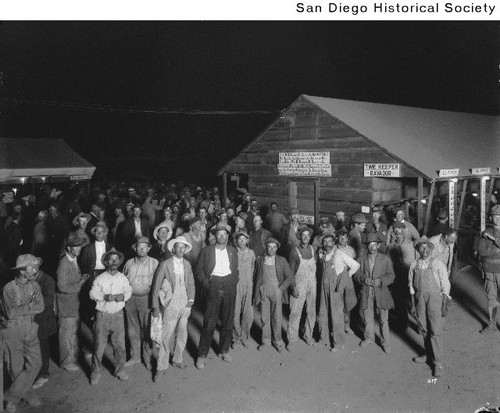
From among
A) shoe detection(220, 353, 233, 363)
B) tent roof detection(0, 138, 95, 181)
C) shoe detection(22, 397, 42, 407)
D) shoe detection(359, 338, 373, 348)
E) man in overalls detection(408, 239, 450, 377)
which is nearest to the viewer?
shoe detection(22, 397, 42, 407)

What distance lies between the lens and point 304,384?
6.50m

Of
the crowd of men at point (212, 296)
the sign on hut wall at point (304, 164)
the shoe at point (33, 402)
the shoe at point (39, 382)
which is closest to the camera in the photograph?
the shoe at point (33, 402)

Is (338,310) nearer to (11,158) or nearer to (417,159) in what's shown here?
(417,159)

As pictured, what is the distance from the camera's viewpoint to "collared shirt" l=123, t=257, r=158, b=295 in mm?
6734

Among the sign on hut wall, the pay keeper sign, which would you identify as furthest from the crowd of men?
the sign on hut wall

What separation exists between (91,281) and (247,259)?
2.75 meters

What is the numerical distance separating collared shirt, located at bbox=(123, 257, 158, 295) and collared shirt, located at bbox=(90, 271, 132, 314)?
0.66ft

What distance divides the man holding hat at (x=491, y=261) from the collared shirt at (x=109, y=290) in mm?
6625

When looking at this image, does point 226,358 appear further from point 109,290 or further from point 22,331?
point 22,331

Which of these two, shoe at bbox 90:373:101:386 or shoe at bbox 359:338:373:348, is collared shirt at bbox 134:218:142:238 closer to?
shoe at bbox 90:373:101:386

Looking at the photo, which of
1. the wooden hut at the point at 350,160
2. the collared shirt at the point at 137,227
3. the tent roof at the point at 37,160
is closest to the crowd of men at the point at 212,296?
the collared shirt at the point at 137,227

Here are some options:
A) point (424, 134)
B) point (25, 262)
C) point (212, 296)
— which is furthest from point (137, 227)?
point (424, 134)

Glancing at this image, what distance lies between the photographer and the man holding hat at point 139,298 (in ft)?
22.2

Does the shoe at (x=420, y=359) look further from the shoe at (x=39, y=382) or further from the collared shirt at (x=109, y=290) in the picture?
the shoe at (x=39, y=382)
